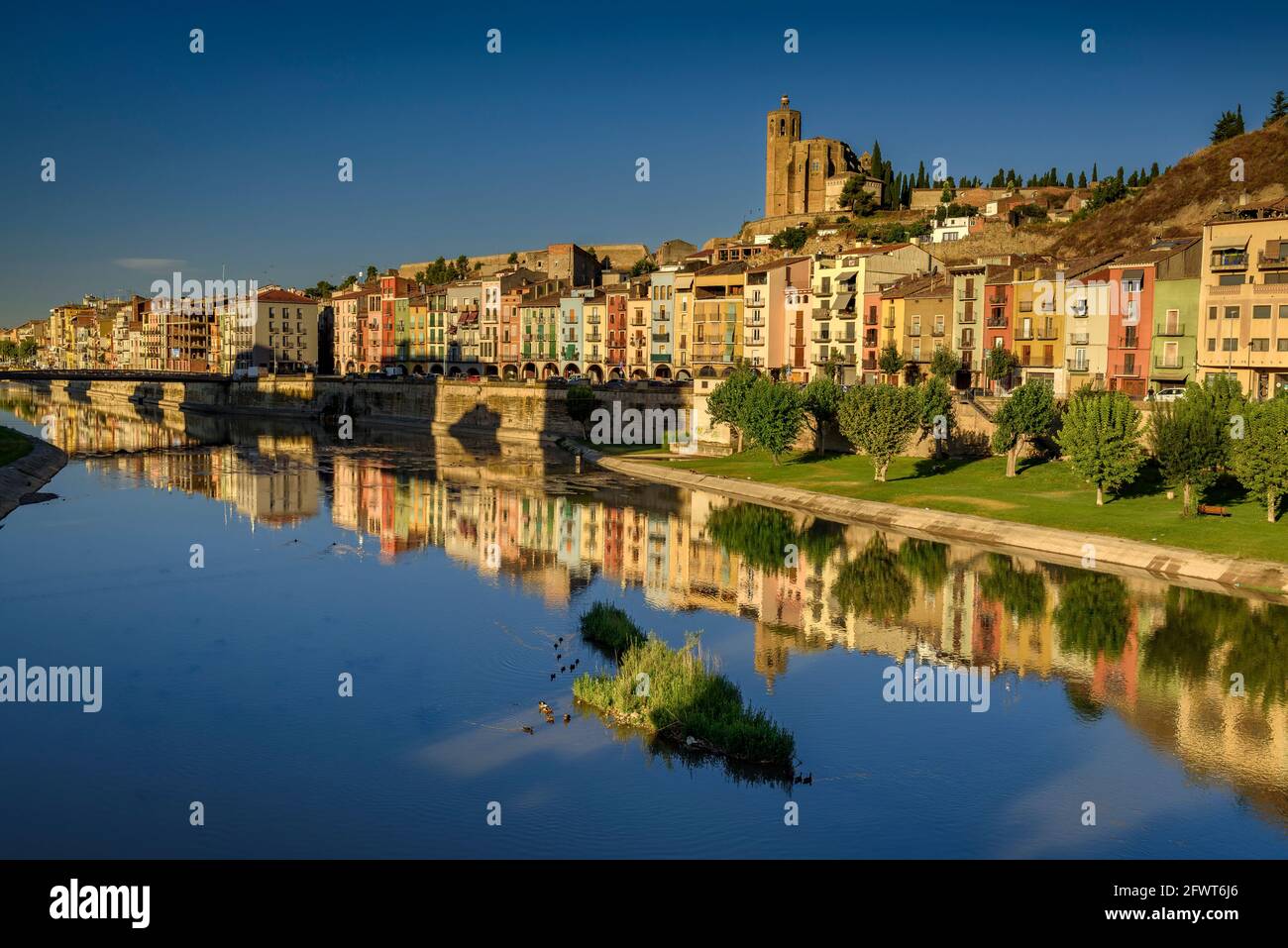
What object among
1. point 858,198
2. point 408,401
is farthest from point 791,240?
point 408,401

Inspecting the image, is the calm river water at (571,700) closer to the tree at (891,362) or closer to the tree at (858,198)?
the tree at (891,362)

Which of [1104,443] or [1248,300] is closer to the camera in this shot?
[1104,443]

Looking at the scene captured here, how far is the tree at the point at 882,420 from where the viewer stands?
214 feet

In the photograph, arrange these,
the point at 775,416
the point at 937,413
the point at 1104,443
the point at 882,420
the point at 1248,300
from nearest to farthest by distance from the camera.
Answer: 1. the point at 1104,443
2. the point at 882,420
3. the point at 1248,300
4. the point at 937,413
5. the point at 775,416

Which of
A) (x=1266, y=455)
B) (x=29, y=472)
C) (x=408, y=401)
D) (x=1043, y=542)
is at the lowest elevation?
(x=1043, y=542)

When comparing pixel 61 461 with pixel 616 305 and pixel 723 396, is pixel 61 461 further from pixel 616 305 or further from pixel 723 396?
pixel 616 305

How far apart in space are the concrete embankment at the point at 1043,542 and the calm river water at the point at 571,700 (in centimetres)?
190

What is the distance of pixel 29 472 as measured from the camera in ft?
243

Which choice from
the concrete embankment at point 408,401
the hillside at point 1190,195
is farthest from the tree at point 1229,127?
the concrete embankment at point 408,401

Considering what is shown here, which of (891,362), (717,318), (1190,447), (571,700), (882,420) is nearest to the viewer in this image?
(571,700)

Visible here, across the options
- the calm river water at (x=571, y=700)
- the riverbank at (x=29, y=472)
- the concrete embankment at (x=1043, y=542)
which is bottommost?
the calm river water at (x=571, y=700)

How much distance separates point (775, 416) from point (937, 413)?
390 inches

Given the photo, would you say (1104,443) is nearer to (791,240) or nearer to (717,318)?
(717,318)

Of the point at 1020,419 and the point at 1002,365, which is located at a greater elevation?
the point at 1002,365
